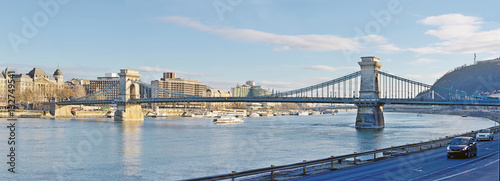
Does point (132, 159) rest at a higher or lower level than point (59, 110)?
lower

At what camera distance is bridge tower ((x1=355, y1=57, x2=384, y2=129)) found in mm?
90500

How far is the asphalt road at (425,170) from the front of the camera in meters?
23.1

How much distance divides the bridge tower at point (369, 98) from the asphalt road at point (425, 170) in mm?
58327

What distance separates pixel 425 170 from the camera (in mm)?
25391

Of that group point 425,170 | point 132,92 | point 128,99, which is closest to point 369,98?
point 425,170

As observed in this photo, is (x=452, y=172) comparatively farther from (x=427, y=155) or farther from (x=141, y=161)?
(x=141, y=161)

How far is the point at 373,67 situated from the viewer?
92750 mm

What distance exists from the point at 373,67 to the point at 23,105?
143518 mm

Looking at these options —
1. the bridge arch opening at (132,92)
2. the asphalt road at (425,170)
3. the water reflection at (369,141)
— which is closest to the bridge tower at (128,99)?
the bridge arch opening at (132,92)

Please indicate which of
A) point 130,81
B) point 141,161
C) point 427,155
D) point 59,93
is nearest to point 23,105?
point 59,93

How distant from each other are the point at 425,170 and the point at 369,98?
67.7 meters

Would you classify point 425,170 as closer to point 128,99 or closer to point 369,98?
point 369,98

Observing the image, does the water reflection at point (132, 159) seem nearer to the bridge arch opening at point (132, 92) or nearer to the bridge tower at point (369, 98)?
the bridge tower at point (369, 98)

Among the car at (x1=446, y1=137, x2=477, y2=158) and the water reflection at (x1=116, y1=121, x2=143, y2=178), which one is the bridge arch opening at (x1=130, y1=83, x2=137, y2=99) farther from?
the car at (x1=446, y1=137, x2=477, y2=158)
